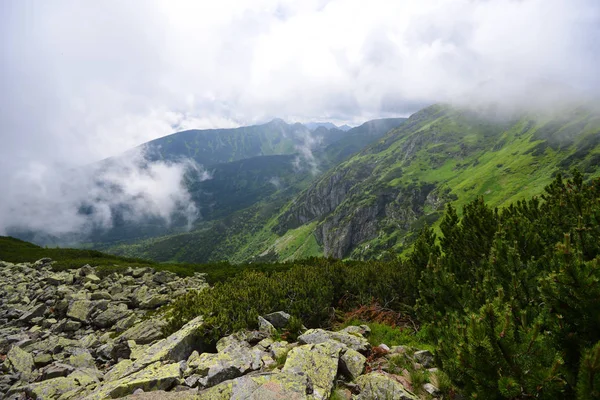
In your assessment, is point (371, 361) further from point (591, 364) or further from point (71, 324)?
point (71, 324)

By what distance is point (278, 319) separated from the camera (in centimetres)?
1529

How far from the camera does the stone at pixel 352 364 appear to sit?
9305 millimetres

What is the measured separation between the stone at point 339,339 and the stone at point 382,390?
295 cm

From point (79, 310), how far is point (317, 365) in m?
20.4

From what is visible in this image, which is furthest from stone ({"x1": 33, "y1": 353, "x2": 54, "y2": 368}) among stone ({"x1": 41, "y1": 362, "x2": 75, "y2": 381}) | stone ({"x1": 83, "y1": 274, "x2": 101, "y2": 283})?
stone ({"x1": 83, "y1": 274, "x2": 101, "y2": 283})

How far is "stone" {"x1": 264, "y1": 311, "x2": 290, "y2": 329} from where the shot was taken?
49.5 ft

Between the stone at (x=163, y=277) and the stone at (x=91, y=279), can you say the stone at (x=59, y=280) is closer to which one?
the stone at (x=91, y=279)

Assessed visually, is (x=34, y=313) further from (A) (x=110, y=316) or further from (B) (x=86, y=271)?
(B) (x=86, y=271)

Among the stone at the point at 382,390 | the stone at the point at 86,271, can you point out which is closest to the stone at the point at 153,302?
the stone at the point at 86,271

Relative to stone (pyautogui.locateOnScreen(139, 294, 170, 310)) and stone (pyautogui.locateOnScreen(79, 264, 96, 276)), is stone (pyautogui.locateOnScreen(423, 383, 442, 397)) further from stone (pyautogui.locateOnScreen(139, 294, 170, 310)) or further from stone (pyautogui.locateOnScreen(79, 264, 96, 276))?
stone (pyautogui.locateOnScreen(79, 264, 96, 276))

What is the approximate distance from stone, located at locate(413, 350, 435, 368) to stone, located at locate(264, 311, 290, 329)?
270 inches

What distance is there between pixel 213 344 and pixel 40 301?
20.0 metres

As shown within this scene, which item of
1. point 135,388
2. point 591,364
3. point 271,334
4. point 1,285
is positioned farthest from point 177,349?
point 1,285

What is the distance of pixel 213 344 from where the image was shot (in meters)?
13.7
